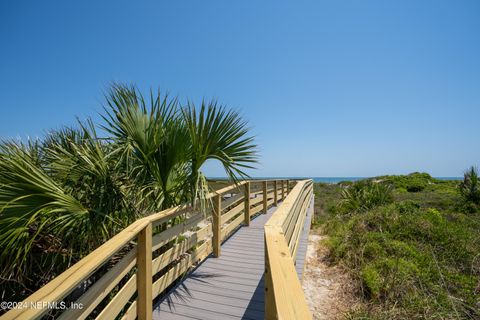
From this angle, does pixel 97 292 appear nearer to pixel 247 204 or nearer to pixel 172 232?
pixel 172 232

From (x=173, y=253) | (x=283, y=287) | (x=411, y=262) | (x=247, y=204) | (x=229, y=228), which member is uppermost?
(x=283, y=287)

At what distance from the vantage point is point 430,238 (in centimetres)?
557

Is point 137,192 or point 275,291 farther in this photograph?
point 137,192

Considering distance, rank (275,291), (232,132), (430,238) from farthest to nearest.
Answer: (430,238) < (232,132) < (275,291)

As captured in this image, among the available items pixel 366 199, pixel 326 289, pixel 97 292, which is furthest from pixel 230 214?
pixel 366 199

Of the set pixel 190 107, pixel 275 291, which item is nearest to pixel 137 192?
pixel 190 107

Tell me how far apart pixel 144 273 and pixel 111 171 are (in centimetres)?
130

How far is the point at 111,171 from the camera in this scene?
295cm

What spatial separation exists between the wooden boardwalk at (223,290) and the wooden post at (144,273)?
0.25 meters

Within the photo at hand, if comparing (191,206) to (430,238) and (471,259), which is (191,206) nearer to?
(471,259)

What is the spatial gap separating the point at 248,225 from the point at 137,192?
3.50m

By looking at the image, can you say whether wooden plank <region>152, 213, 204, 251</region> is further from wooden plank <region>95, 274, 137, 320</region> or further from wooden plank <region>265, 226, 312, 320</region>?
wooden plank <region>265, 226, 312, 320</region>

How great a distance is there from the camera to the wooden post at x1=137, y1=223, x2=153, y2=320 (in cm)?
226

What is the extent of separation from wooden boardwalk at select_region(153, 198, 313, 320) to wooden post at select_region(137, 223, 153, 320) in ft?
0.82
